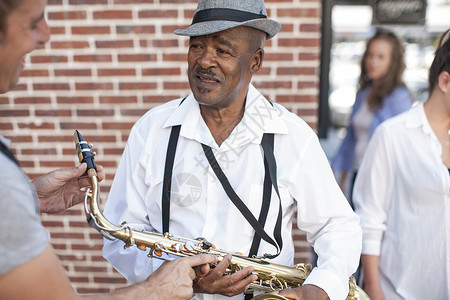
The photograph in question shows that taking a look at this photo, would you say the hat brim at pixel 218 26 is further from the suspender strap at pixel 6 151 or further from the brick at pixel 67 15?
the brick at pixel 67 15

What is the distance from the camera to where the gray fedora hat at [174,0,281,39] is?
5.94 feet

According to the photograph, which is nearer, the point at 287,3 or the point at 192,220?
the point at 192,220

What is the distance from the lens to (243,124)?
2.01 metres

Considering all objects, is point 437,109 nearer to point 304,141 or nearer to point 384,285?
point 304,141

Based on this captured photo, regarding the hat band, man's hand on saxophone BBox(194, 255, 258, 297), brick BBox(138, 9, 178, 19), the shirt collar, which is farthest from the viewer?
brick BBox(138, 9, 178, 19)

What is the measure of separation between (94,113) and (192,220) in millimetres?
1679

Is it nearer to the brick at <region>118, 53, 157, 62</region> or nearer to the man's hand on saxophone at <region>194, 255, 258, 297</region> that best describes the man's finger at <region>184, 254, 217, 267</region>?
the man's hand on saxophone at <region>194, 255, 258, 297</region>

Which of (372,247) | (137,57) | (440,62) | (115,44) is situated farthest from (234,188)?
(115,44)

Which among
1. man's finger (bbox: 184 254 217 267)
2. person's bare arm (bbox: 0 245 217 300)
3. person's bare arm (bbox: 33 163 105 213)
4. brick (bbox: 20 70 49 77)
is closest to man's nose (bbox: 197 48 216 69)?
person's bare arm (bbox: 33 163 105 213)

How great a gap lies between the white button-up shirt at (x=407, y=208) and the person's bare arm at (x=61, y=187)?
1.54 m

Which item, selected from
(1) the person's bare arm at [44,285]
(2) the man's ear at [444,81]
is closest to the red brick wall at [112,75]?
(2) the man's ear at [444,81]

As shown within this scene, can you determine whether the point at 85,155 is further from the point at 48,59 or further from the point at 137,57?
the point at 48,59

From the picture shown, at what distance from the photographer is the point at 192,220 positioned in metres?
1.92

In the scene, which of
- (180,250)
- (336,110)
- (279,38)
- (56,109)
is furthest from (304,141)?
Result: (336,110)
